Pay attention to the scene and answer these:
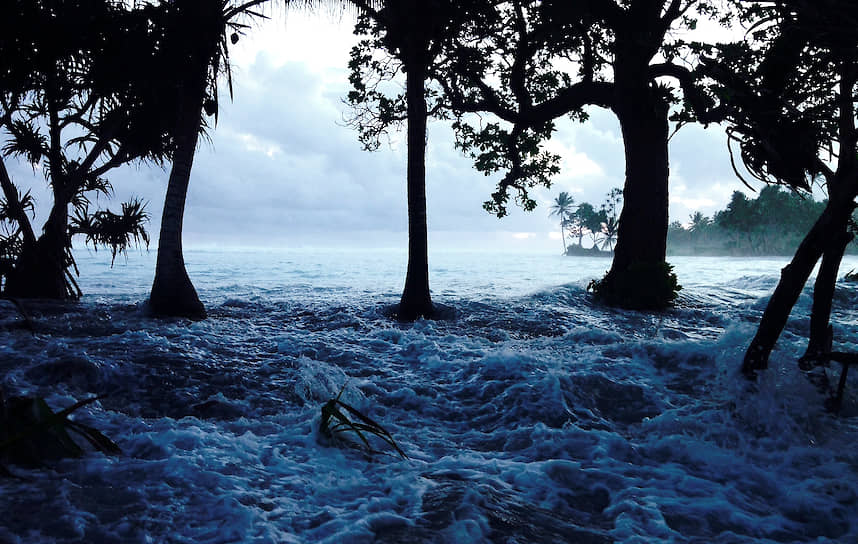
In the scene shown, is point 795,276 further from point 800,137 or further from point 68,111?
point 68,111

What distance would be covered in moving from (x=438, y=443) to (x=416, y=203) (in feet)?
26.8

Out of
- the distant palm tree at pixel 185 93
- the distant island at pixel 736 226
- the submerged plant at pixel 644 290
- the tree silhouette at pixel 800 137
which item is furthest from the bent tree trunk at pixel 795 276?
the distant island at pixel 736 226

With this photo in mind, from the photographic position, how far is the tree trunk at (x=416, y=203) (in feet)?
38.9

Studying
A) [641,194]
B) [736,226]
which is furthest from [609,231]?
[641,194]

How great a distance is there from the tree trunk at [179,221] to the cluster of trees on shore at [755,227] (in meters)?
59.7

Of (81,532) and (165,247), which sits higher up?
(165,247)

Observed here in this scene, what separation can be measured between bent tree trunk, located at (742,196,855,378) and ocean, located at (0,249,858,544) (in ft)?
0.72

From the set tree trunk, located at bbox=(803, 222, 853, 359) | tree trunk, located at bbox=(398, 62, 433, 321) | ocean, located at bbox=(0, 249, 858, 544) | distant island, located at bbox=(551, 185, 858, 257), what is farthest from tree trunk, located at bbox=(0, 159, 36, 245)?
distant island, located at bbox=(551, 185, 858, 257)

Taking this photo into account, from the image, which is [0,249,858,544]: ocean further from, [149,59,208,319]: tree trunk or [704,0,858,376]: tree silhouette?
[149,59,208,319]: tree trunk

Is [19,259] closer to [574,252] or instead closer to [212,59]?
[212,59]

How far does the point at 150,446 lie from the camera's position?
4047mm

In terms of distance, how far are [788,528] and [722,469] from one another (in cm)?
86

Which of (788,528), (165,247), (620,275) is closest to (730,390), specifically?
(788,528)

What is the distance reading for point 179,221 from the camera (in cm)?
1170
